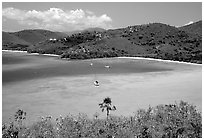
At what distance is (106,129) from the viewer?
2217 centimetres

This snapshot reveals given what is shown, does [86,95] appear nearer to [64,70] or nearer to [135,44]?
[64,70]

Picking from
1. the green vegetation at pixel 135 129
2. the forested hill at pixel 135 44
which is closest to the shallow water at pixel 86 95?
the green vegetation at pixel 135 129

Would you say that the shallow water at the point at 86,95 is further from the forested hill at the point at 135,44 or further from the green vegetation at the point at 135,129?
the forested hill at the point at 135,44

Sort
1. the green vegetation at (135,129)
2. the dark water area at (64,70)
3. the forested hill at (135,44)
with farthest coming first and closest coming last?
the forested hill at (135,44)
the dark water area at (64,70)
the green vegetation at (135,129)

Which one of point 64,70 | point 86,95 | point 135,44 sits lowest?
point 86,95

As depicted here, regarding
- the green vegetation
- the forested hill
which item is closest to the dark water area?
the forested hill

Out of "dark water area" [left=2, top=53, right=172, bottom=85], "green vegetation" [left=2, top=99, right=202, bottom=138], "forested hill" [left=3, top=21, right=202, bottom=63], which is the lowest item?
"green vegetation" [left=2, top=99, right=202, bottom=138]

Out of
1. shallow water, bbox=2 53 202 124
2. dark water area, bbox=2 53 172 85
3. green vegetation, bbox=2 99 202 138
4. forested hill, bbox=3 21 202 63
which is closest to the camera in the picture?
green vegetation, bbox=2 99 202 138

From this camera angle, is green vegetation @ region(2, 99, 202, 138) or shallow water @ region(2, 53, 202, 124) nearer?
green vegetation @ region(2, 99, 202, 138)

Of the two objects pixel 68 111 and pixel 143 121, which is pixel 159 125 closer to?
pixel 143 121

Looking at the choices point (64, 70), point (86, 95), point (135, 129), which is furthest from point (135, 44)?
point (135, 129)

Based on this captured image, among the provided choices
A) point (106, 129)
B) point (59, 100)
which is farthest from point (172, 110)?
point (59, 100)

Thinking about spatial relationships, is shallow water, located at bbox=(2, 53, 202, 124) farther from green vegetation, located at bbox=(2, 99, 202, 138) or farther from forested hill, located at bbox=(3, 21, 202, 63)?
forested hill, located at bbox=(3, 21, 202, 63)

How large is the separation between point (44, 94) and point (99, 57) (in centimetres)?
7477
